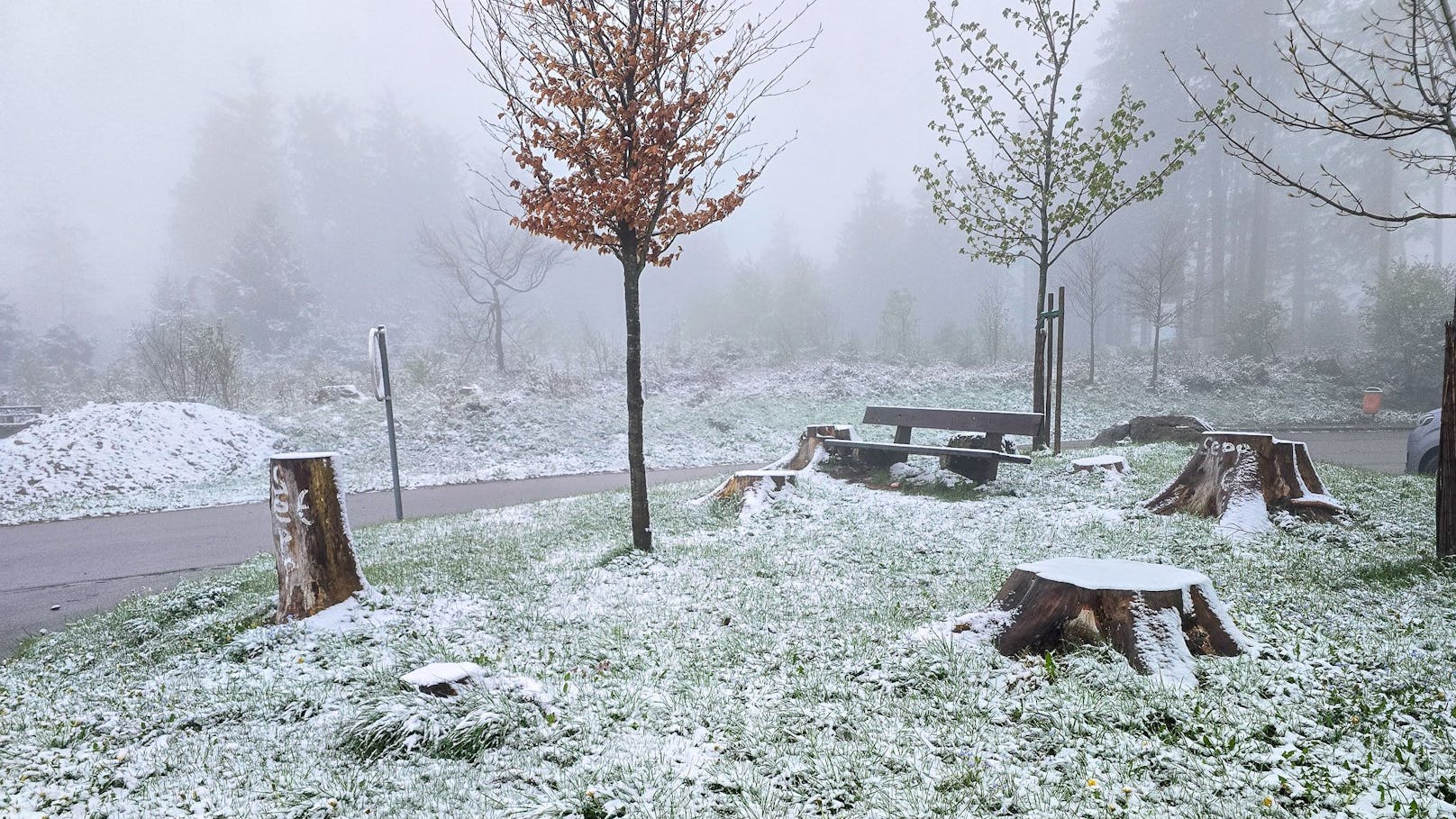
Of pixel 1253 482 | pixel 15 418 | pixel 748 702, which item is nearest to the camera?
pixel 748 702

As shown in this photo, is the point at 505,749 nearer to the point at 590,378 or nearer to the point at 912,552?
the point at 912,552

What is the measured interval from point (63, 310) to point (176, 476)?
65.3 meters

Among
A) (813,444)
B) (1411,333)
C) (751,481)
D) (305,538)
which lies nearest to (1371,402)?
(1411,333)

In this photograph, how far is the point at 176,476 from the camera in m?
13.8

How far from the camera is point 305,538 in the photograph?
4.80 metres

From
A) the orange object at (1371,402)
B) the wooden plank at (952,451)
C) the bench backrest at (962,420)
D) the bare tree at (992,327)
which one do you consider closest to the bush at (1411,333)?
the orange object at (1371,402)

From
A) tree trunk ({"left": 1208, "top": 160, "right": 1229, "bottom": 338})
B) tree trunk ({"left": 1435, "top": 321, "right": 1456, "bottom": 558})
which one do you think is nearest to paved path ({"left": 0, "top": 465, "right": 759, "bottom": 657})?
tree trunk ({"left": 1435, "top": 321, "right": 1456, "bottom": 558})

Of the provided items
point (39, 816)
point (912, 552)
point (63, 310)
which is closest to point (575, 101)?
point (912, 552)

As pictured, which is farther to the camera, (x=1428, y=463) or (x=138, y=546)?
(x=1428, y=463)

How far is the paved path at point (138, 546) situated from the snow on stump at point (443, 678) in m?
4.00

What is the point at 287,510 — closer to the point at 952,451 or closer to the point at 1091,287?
the point at 952,451

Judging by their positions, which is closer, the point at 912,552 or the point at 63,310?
the point at 912,552

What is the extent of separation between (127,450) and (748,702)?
1620 centimetres

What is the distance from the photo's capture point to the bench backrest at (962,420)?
8.80 metres
